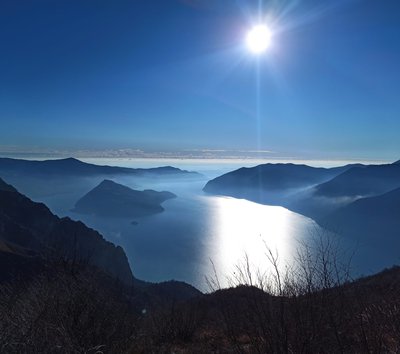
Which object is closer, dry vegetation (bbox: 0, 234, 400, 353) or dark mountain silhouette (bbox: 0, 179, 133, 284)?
dry vegetation (bbox: 0, 234, 400, 353)

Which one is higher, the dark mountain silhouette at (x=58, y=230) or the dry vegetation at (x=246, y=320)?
the dry vegetation at (x=246, y=320)

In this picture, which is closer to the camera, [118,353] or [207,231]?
[118,353]

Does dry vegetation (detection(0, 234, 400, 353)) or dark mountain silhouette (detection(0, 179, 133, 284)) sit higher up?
dry vegetation (detection(0, 234, 400, 353))

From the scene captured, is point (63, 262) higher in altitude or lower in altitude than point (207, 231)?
higher

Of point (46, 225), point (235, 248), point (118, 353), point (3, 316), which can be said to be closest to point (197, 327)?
point (118, 353)

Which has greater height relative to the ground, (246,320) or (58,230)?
(246,320)

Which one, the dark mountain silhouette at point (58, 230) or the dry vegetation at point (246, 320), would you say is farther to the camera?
the dark mountain silhouette at point (58, 230)

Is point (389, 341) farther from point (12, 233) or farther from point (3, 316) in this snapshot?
point (12, 233)

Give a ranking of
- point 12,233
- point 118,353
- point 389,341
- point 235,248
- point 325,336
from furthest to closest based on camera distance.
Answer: point 235,248, point 12,233, point 118,353, point 389,341, point 325,336

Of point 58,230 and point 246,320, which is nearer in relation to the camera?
point 246,320

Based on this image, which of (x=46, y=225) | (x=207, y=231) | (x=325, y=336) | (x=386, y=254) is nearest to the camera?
(x=325, y=336)

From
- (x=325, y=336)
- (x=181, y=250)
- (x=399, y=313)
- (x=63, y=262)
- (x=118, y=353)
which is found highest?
(x=399, y=313)
